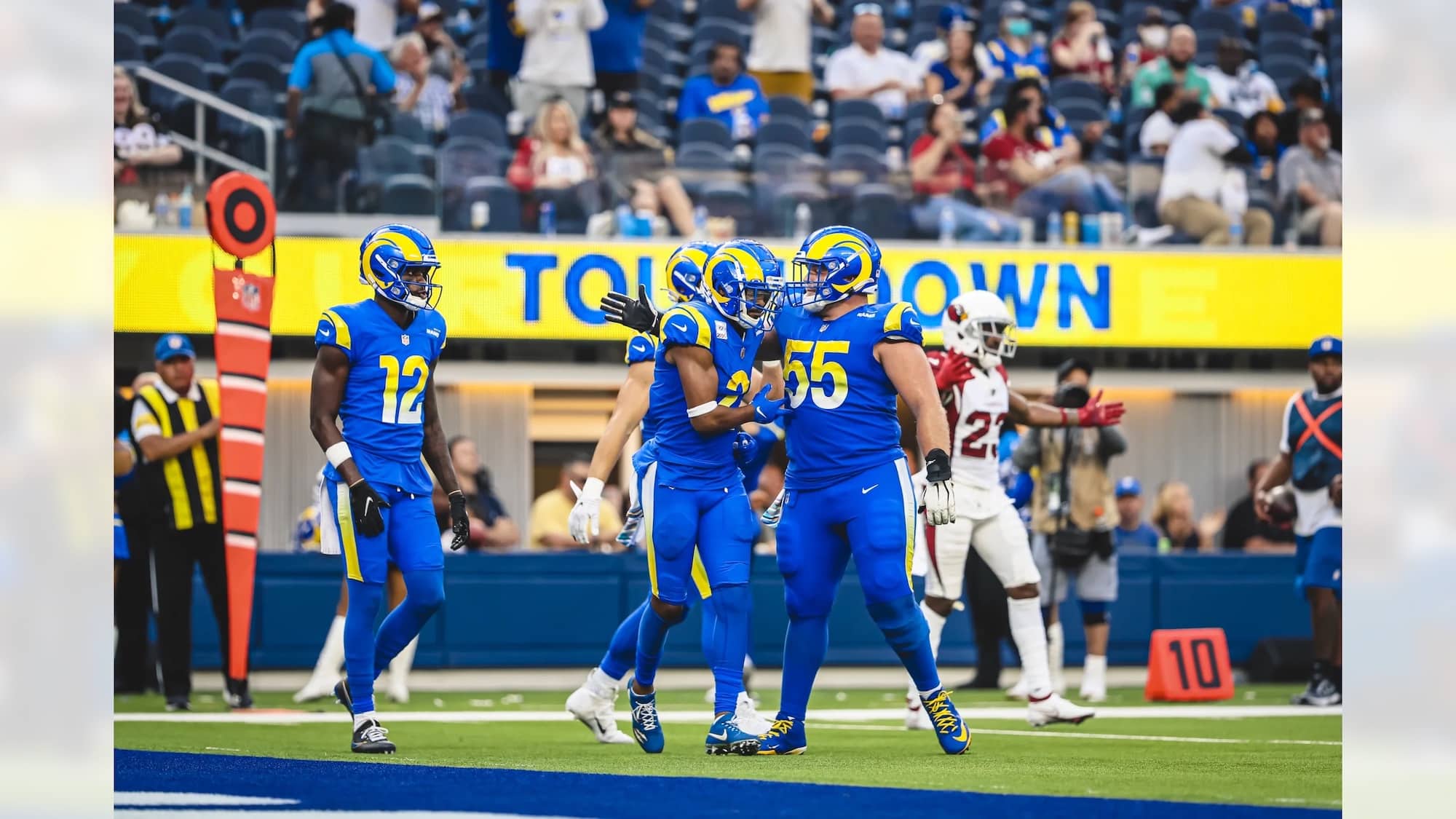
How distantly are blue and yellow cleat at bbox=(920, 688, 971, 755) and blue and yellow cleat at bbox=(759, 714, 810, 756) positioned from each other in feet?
1.82

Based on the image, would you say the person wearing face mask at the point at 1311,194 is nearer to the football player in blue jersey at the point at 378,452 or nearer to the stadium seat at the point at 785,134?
the stadium seat at the point at 785,134

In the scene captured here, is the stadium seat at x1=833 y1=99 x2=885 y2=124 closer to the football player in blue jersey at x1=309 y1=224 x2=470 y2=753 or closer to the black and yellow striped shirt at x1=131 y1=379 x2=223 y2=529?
the black and yellow striped shirt at x1=131 y1=379 x2=223 y2=529

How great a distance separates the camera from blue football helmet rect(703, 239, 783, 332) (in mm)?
8359

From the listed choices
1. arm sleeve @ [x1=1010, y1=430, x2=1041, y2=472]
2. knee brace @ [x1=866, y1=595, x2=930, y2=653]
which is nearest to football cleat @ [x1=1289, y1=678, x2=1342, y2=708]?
arm sleeve @ [x1=1010, y1=430, x2=1041, y2=472]

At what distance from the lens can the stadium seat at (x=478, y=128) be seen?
57.3ft

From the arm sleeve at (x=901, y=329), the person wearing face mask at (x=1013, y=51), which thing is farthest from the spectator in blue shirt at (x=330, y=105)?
the arm sleeve at (x=901, y=329)

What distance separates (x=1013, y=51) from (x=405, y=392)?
12.9m

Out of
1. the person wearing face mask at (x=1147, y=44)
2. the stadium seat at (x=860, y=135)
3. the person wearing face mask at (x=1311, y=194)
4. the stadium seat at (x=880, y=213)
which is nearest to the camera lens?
the stadium seat at (x=880, y=213)

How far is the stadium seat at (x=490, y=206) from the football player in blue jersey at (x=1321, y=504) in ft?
22.8
